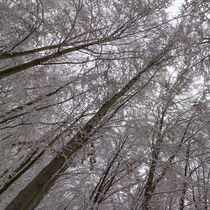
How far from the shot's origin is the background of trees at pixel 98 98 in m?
3.64

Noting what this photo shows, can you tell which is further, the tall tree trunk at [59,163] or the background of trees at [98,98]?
the background of trees at [98,98]

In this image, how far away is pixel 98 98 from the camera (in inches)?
163

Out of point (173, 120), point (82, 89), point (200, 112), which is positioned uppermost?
point (200, 112)

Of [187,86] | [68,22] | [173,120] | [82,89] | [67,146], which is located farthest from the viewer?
[187,86]

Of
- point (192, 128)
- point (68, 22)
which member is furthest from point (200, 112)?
point (68, 22)

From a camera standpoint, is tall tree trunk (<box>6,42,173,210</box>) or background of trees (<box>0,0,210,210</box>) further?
background of trees (<box>0,0,210,210</box>)

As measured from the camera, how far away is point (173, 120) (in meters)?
5.11

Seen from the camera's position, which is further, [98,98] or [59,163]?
[98,98]

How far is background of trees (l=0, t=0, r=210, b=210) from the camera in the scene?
143 inches

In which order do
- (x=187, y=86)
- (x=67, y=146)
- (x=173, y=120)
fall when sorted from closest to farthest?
1. (x=67, y=146)
2. (x=173, y=120)
3. (x=187, y=86)

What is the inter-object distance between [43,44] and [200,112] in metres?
3.51

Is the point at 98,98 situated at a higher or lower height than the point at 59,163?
higher

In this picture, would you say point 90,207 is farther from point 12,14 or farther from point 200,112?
point 12,14

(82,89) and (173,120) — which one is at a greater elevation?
(173,120)
